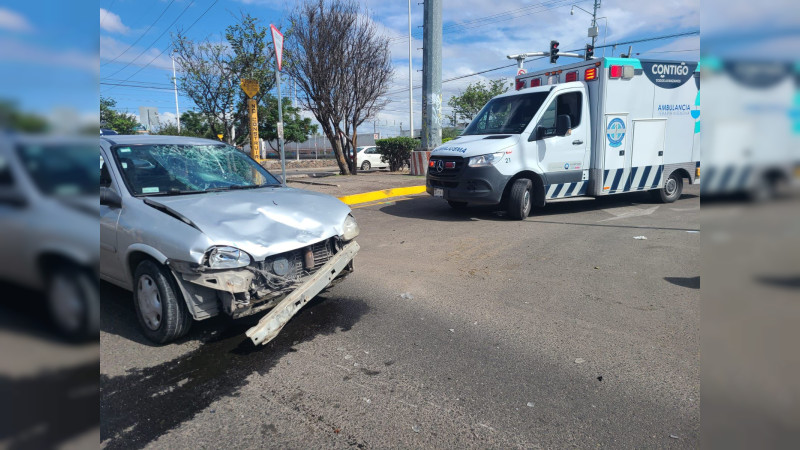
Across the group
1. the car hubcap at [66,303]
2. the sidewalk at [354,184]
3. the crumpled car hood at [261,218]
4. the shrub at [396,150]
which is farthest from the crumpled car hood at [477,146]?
the shrub at [396,150]

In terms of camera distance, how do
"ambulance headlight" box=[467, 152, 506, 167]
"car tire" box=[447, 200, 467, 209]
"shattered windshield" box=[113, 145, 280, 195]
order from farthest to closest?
"car tire" box=[447, 200, 467, 209] < "ambulance headlight" box=[467, 152, 506, 167] < "shattered windshield" box=[113, 145, 280, 195]

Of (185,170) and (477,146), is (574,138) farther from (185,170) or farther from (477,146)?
(185,170)

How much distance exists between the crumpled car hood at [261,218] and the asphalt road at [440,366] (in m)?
0.84

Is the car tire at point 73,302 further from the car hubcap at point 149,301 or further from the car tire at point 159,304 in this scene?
the car hubcap at point 149,301

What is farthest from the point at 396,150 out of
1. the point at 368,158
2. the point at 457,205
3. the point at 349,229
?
the point at 349,229

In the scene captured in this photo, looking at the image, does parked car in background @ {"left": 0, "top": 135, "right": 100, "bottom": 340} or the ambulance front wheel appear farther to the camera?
the ambulance front wheel

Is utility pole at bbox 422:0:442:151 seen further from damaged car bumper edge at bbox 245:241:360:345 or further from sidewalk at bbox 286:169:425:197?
damaged car bumper edge at bbox 245:241:360:345

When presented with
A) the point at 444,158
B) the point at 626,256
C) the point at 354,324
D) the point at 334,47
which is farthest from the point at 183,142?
the point at 334,47

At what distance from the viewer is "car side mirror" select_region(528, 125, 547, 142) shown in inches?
344

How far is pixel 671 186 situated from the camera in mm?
10703

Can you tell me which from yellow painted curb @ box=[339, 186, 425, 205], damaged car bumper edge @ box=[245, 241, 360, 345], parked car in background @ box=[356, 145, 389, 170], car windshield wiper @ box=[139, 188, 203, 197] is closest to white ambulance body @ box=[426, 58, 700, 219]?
yellow painted curb @ box=[339, 186, 425, 205]

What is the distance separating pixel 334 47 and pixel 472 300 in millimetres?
13484

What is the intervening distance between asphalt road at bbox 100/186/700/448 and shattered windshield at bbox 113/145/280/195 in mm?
1077

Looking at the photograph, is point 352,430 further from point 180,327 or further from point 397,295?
point 397,295
